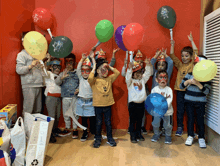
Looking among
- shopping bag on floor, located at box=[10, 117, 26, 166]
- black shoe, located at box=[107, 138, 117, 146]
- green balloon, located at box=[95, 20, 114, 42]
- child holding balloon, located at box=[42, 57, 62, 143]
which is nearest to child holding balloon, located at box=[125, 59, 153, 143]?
black shoe, located at box=[107, 138, 117, 146]

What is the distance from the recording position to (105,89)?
107 inches

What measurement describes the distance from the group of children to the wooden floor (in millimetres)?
107

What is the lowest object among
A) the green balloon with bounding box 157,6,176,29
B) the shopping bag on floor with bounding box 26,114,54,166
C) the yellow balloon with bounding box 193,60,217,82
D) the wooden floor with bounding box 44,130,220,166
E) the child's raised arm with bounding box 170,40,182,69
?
the wooden floor with bounding box 44,130,220,166

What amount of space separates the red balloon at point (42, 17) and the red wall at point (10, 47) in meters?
0.17

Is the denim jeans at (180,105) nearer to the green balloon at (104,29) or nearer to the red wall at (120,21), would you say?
the red wall at (120,21)

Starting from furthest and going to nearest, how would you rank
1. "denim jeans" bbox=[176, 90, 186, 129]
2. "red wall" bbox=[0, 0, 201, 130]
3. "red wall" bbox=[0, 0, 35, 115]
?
"red wall" bbox=[0, 0, 201, 130] < "denim jeans" bbox=[176, 90, 186, 129] < "red wall" bbox=[0, 0, 35, 115]

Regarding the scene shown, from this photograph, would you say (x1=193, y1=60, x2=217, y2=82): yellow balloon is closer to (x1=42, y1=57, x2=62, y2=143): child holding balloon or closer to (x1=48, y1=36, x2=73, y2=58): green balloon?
(x1=48, y1=36, x2=73, y2=58): green balloon

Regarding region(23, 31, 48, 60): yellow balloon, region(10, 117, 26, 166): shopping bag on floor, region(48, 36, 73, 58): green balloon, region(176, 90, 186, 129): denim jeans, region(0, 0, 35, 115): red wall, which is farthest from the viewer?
region(176, 90, 186, 129): denim jeans

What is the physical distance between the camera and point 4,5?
2.49m

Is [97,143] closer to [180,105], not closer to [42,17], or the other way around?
[180,105]

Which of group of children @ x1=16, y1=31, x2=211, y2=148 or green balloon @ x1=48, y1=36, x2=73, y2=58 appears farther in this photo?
group of children @ x1=16, y1=31, x2=211, y2=148

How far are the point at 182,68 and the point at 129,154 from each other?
1542mm

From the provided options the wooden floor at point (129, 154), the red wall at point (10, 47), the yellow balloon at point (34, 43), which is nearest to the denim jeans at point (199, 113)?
the wooden floor at point (129, 154)

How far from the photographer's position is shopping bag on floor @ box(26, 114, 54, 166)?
6.95 ft
